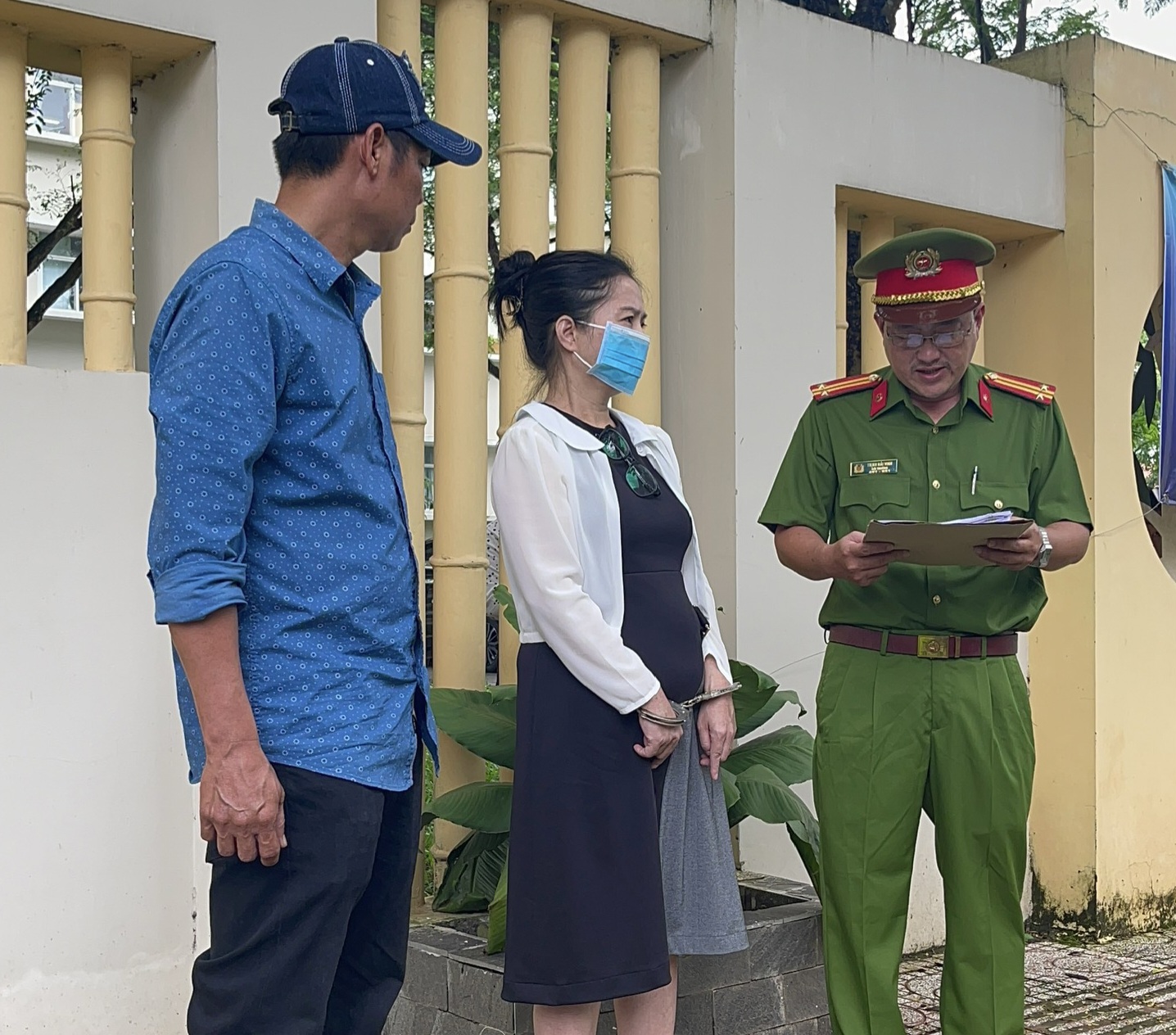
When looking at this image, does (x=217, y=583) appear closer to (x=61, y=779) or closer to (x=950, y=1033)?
(x=61, y=779)

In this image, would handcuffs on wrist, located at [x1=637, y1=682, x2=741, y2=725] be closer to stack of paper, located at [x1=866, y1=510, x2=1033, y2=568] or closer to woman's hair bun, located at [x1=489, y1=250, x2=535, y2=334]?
stack of paper, located at [x1=866, y1=510, x2=1033, y2=568]

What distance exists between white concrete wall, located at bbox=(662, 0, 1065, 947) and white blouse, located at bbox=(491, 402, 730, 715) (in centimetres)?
142

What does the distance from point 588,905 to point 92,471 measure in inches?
59.3

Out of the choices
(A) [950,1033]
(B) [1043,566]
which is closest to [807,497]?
(B) [1043,566]

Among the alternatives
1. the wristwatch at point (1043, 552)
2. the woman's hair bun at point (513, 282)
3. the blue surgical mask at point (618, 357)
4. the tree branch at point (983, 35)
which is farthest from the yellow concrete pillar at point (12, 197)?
the tree branch at point (983, 35)

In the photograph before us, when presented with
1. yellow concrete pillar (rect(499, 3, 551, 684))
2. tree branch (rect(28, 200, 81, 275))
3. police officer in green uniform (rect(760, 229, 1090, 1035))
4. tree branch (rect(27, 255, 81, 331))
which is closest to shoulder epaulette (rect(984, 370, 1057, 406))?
police officer in green uniform (rect(760, 229, 1090, 1035))

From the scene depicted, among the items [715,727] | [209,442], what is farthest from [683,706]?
→ [209,442]

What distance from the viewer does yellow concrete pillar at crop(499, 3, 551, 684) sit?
423 cm

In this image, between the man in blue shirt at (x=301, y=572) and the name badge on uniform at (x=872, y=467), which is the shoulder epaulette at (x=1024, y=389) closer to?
the name badge on uniform at (x=872, y=467)

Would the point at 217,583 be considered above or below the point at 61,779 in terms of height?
above

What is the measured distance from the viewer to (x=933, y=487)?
353 centimetres

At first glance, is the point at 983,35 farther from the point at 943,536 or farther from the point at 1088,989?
the point at 943,536

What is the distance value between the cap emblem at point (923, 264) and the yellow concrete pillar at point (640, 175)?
43.9 inches

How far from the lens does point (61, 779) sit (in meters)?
3.36
